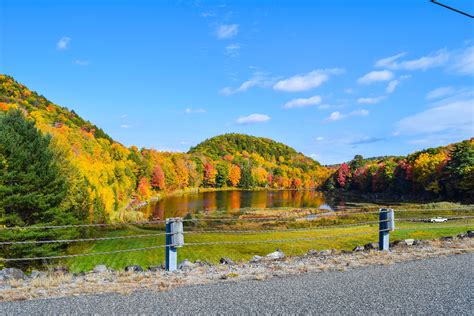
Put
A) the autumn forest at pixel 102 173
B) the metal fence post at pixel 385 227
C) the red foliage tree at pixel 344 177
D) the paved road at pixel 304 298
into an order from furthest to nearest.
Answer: the red foliage tree at pixel 344 177 < the autumn forest at pixel 102 173 < the metal fence post at pixel 385 227 < the paved road at pixel 304 298

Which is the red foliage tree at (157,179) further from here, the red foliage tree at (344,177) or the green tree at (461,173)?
the green tree at (461,173)

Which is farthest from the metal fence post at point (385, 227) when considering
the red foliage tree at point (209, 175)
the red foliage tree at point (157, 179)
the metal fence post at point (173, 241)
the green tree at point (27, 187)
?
the red foliage tree at point (209, 175)

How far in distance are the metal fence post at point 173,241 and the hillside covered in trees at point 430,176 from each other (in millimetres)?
85034

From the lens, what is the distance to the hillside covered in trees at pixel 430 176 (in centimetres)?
8062

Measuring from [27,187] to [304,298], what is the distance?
27.7 meters

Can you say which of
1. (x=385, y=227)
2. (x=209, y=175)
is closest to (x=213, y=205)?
(x=385, y=227)

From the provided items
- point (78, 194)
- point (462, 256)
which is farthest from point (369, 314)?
point (78, 194)

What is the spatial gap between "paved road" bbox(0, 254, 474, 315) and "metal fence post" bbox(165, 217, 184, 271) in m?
2.15

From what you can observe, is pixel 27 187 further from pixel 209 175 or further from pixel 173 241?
pixel 209 175

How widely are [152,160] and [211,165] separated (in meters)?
48.9

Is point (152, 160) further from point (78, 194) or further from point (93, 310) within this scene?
point (93, 310)

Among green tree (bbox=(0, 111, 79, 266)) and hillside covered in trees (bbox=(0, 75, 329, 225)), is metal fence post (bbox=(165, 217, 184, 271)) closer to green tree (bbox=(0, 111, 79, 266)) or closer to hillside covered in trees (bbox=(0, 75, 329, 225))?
green tree (bbox=(0, 111, 79, 266))

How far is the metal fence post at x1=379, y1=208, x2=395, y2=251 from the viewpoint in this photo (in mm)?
11750

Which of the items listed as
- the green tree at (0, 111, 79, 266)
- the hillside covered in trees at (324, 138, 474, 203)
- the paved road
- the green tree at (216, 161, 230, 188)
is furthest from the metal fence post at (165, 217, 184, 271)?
the green tree at (216, 161, 230, 188)
